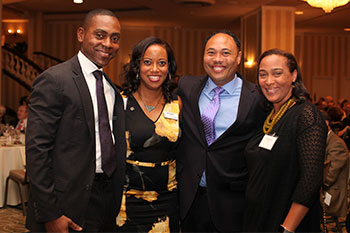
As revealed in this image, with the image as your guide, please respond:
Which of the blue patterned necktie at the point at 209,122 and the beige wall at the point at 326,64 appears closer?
the blue patterned necktie at the point at 209,122

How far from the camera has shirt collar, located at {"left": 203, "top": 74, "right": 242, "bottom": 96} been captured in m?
2.39

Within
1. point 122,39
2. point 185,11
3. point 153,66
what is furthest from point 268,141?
point 122,39

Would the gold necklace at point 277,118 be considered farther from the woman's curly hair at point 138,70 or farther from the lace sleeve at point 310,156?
the woman's curly hair at point 138,70

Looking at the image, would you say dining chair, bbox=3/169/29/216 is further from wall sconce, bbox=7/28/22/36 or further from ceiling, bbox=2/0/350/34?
wall sconce, bbox=7/28/22/36

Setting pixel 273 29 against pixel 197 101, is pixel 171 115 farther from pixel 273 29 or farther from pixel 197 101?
pixel 273 29

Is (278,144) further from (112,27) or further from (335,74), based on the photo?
(335,74)

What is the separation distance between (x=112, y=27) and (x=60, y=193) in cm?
88

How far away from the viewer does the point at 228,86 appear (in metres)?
2.40

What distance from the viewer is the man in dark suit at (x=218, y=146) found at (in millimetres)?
2250

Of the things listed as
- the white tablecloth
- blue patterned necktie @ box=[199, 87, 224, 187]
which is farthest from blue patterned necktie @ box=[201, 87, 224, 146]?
the white tablecloth

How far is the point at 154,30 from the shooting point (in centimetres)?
1407

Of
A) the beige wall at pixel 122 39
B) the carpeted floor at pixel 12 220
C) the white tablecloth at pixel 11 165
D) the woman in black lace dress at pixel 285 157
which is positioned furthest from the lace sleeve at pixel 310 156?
the beige wall at pixel 122 39

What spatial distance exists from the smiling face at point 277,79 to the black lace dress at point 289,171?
11 centimetres

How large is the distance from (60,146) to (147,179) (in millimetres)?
580
